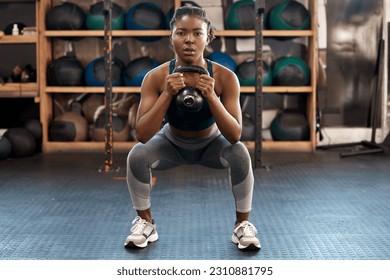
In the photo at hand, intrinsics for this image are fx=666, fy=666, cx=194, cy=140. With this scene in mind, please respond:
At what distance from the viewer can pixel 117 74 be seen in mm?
5633

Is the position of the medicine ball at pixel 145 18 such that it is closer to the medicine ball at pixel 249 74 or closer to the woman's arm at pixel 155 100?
the medicine ball at pixel 249 74

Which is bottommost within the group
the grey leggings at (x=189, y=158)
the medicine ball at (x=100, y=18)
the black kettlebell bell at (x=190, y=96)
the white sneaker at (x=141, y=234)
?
the white sneaker at (x=141, y=234)

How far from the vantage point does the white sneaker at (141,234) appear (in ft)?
8.86

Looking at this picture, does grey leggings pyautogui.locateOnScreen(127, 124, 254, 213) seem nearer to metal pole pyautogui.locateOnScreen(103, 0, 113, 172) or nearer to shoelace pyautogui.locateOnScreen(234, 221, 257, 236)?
shoelace pyautogui.locateOnScreen(234, 221, 257, 236)

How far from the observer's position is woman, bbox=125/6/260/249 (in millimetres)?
2504

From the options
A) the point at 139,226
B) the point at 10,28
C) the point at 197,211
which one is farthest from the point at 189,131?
the point at 10,28

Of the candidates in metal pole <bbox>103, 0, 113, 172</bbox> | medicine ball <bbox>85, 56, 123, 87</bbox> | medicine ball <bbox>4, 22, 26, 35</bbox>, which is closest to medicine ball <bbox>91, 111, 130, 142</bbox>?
medicine ball <bbox>85, 56, 123, 87</bbox>

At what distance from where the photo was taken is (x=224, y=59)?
5.53m

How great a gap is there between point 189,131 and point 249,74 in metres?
3.00

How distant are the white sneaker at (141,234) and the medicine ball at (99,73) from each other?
9.79 feet

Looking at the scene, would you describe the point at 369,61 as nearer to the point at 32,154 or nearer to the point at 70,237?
the point at 32,154

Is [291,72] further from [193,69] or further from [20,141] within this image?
[193,69]

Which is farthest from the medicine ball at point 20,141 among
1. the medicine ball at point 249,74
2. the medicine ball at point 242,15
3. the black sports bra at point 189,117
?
the black sports bra at point 189,117

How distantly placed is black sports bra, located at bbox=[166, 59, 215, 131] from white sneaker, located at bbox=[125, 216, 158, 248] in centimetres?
44
